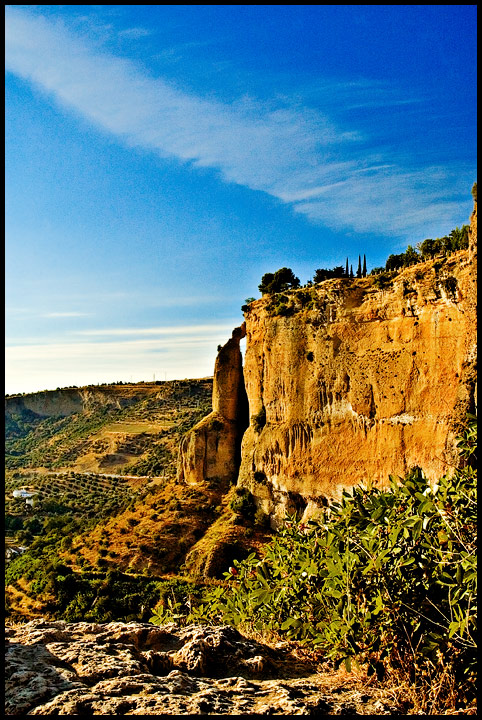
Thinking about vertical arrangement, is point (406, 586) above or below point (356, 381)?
below

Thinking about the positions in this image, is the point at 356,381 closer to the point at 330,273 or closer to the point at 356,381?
the point at 356,381

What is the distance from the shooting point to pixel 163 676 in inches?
130

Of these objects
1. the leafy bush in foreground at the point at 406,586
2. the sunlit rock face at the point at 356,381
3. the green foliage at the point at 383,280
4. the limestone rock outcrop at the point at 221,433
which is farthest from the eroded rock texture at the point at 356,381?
the leafy bush in foreground at the point at 406,586

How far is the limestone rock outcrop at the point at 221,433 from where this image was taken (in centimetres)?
3744

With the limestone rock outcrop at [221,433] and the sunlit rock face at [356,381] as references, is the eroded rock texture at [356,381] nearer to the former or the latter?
the sunlit rock face at [356,381]

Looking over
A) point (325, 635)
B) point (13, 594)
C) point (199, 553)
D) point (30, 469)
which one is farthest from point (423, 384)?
point (30, 469)

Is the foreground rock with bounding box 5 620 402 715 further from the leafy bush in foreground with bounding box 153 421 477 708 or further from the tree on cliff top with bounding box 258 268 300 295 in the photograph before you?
the tree on cliff top with bounding box 258 268 300 295

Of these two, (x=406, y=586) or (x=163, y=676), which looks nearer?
(x=163, y=676)

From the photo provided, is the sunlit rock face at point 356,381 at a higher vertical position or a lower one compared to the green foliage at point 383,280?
lower

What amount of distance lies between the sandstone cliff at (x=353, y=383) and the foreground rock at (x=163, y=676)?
20.6 m

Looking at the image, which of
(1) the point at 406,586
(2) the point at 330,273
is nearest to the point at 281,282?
(2) the point at 330,273

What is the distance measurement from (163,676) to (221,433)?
34.5m

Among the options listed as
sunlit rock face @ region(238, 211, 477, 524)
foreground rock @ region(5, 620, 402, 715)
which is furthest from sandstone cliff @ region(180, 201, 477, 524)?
foreground rock @ region(5, 620, 402, 715)

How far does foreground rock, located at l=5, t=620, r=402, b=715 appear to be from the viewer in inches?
108
